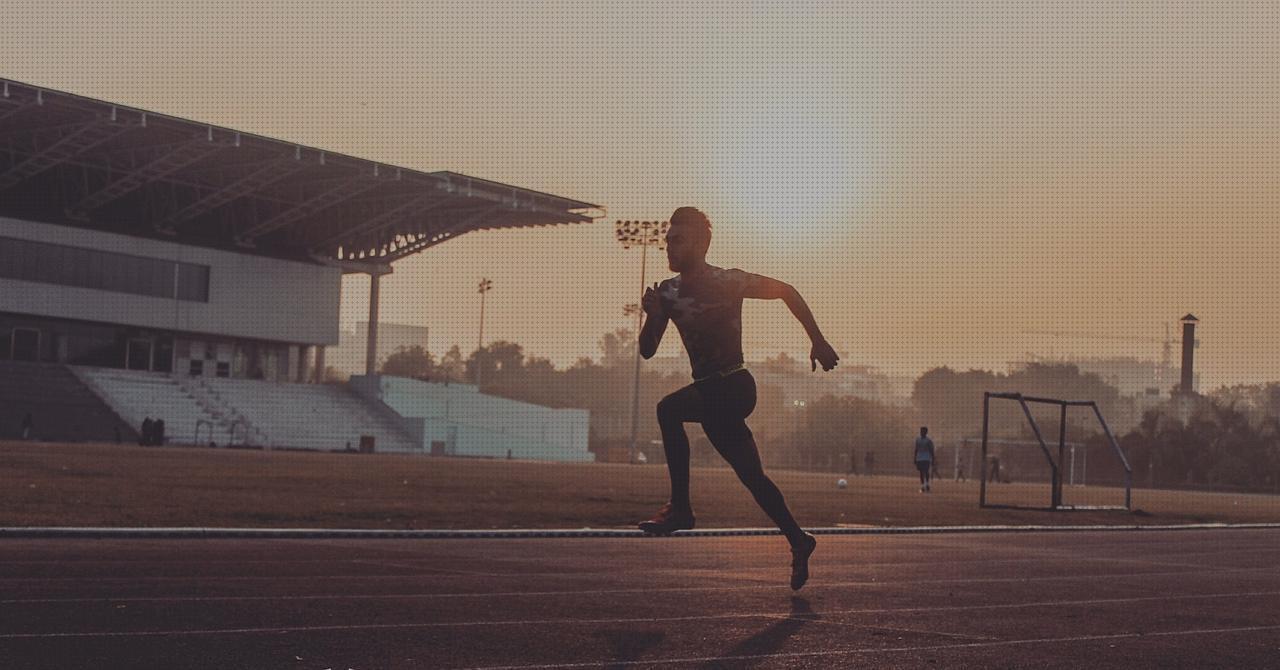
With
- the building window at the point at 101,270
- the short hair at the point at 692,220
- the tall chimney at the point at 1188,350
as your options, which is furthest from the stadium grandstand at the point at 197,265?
the short hair at the point at 692,220

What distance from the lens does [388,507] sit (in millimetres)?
20766

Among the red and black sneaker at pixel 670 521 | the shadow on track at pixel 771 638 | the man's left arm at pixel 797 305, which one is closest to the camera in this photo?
the shadow on track at pixel 771 638

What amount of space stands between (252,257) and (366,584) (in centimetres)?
7459

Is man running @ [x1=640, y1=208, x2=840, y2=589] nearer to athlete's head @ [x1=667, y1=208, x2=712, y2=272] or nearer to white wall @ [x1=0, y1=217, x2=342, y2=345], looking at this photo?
athlete's head @ [x1=667, y1=208, x2=712, y2=272]

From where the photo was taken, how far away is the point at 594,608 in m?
7.97

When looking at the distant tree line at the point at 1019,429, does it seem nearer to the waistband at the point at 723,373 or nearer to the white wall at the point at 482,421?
the white wall at the point at 482,421

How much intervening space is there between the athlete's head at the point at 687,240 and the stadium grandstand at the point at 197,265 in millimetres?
54253

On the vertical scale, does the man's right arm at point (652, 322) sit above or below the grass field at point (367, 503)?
above

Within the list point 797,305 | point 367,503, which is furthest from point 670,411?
point 367,503

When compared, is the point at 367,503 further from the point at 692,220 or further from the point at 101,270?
the point at 101,270

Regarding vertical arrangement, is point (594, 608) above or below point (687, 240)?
below

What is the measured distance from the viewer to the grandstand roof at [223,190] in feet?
202

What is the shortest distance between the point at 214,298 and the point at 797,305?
245 ft

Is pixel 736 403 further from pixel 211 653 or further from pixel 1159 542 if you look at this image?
pixel 1159 542
